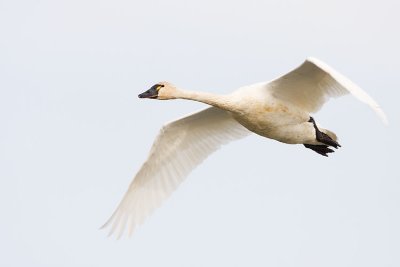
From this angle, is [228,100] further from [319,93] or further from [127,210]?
[127,210]

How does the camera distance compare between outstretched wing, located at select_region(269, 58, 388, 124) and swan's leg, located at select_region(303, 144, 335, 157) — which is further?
swan's leg, located at select_region(303, 144, 335, 157)

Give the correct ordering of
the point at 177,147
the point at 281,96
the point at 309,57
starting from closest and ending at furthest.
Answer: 1. the point at 309,57
2. the point at 281,96
3. the point at 177,147

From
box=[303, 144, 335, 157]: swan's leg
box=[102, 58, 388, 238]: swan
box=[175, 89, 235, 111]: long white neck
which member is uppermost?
box=[175, 89, 235, 111]: long white neck

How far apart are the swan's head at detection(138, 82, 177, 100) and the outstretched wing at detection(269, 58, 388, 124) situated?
1.53m

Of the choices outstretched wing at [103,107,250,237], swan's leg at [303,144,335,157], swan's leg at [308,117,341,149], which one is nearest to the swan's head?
outstretched wing at [103,107,250,237]

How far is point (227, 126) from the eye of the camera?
19219mm

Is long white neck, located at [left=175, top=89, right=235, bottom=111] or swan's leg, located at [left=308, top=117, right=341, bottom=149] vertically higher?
A: long white neck, located at [left=175, top=89, right=235, bottom=111]

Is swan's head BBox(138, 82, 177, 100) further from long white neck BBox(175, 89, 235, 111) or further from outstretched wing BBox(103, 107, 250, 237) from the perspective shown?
outstretched wing BBox(103, 107, 250, 237)

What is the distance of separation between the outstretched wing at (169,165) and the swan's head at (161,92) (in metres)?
1.50

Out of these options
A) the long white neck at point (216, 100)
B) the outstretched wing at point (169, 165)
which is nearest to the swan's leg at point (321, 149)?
the outstretched wing at point (169, 165)

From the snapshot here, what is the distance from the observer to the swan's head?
57.4ft

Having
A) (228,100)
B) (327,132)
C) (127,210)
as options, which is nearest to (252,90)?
(228,100)

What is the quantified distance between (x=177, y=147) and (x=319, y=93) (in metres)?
2.63

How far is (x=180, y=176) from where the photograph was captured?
19.3 m
